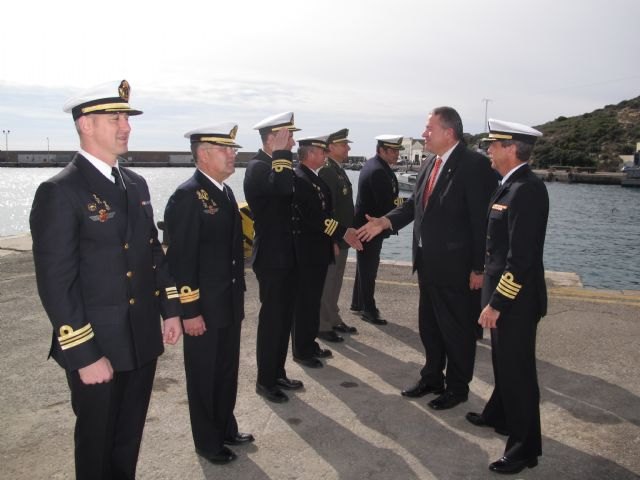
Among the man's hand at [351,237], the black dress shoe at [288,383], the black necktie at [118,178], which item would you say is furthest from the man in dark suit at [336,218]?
the black necktie at [118,178]

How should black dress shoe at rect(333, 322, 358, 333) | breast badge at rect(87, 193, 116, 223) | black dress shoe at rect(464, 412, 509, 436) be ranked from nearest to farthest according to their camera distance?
breast badge at rect(87, 193, 116, 223), black dress shoe at rect(464, 412, 509, 436), black dress shoe at rect(333, 322, 358, 333)

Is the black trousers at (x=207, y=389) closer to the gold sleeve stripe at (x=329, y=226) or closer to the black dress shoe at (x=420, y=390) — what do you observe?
the black dress shoe at (x=420, y=390)

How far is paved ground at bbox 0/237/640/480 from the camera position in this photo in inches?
138

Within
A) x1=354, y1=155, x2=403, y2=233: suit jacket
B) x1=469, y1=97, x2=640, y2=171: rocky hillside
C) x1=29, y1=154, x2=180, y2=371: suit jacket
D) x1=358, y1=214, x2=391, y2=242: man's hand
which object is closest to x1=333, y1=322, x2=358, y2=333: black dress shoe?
x1=358, y1=214, x2=391, y2=242: man's hand

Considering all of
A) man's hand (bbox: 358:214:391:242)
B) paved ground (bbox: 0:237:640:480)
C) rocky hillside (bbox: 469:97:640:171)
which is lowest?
paved ground (bbox: 0:237:640:480)

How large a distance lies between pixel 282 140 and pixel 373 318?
2.85 meters

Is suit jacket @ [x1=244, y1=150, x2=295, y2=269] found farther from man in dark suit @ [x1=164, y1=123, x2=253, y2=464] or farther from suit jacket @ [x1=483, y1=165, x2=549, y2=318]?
suit jacket @ [x1=483, y1=165, x2=549, y2=318]

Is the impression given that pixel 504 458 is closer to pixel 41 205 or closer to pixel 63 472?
pixel 63 472

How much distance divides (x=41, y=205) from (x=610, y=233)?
36.7 metres

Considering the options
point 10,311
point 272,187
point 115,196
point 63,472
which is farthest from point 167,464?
point 10,311

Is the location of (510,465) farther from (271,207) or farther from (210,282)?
(271,207)

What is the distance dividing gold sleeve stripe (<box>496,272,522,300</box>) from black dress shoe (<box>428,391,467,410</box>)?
1.34m

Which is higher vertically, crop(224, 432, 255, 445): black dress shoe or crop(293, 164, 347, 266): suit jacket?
crop(293, 164, 347, 266): suit jacket

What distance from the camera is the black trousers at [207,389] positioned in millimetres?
3605
